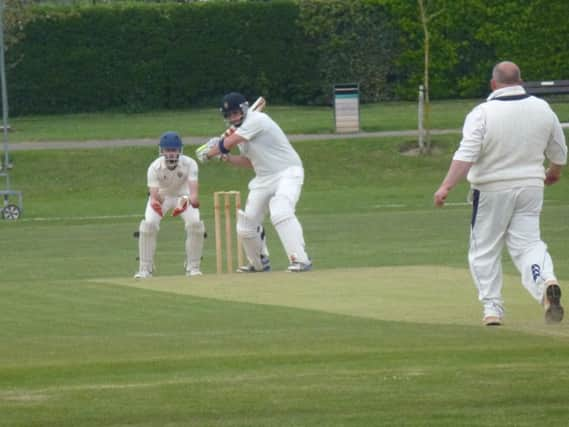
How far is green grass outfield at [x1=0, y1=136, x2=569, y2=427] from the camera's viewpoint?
7676 mm

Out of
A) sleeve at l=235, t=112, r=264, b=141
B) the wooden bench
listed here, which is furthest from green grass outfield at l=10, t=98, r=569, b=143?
sleeve at l=235, t=112, r=264, b=141

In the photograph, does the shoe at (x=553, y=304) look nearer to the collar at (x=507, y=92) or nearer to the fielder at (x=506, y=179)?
the fielder at (x=506, y=179)

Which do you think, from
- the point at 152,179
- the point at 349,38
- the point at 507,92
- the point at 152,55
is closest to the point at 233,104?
the point at 152,179

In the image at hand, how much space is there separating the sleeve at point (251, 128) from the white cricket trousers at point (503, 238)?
17.4 feet

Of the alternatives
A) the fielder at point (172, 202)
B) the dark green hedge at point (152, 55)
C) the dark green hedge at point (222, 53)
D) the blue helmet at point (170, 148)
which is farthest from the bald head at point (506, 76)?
the dark green hedge at point (152, 55)

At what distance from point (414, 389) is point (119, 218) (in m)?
19.5

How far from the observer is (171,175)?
1731 centimetres

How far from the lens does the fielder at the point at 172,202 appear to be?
16.7 metres

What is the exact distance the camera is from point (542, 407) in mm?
7559

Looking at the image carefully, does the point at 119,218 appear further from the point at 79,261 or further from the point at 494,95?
the point at 494,95

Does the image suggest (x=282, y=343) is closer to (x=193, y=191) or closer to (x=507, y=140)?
(x=507, y=140)

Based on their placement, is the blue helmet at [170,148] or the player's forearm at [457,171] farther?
the blue helmet at [170,148]

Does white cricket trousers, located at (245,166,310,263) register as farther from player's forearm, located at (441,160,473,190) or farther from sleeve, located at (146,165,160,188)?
player's forearm, located at (441,160,473,190)

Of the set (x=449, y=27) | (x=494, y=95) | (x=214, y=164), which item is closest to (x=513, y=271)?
(x=494, y=95)
